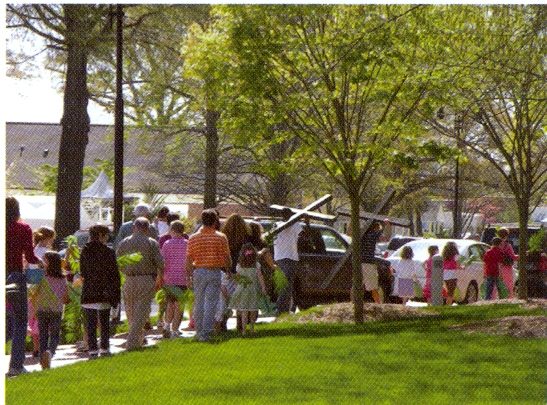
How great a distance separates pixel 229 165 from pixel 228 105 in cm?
1453

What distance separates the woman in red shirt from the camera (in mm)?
11258

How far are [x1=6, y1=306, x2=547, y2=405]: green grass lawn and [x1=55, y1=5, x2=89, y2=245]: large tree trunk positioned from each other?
169 inches

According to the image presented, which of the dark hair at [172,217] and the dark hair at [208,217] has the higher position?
the dark hair at [172,217]

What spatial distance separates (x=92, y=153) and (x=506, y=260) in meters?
9.09

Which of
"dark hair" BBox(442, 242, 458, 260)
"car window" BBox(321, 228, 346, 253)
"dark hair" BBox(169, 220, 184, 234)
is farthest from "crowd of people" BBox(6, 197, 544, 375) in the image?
"dark hair" BBox(442, 242, 458, 260)

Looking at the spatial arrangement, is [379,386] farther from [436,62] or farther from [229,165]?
[229,165]

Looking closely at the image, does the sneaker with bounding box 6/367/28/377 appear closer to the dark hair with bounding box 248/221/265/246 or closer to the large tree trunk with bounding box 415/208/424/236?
the dark hair with bounding box 248/221/265/246

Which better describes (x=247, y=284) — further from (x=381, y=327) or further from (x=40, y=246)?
(x=40, y=246)

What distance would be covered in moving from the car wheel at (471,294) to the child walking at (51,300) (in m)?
12.7

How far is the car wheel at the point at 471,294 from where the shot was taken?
2480cm

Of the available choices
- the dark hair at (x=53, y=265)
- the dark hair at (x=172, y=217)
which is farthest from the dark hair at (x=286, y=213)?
the dark hair at (x=53, y=265)

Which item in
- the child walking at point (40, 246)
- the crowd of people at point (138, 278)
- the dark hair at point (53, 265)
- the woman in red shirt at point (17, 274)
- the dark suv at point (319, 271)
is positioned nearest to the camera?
the woman in red shirt at point (17, 274)

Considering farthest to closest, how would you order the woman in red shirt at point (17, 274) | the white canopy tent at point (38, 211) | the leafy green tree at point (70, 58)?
the leafy green tree at point (70, 58) → the white canopy tent at point (38, 211) → the woman in red shirt at point (17, 274)

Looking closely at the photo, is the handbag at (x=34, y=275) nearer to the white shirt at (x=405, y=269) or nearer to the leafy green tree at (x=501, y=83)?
the leafy green tree at (x=501, y=83)
